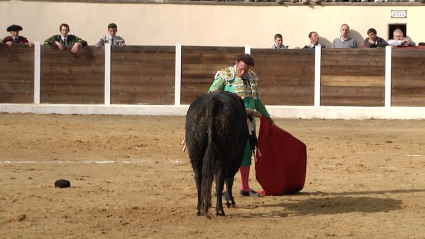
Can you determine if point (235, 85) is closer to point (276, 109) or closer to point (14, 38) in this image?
point (276, 109)

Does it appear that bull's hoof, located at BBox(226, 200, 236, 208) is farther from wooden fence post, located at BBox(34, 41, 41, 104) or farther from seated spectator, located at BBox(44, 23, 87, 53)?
wooden fence post, located at BBox(34, 41, 41, 104)

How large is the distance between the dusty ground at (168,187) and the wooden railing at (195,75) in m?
1.83

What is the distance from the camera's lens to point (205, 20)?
1598 cm

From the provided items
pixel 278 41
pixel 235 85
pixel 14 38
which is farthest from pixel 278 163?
pixel 14 38

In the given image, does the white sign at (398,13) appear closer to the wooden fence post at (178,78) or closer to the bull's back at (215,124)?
the wooden fence post at (178,78)

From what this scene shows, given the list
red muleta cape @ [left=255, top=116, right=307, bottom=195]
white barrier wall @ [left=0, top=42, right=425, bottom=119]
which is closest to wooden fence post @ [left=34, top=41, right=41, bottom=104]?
white barrier wall @ [left=0, top=42, right=425, bottom=119]

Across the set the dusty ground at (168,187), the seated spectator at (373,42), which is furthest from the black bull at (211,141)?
the seated spectator at (373,42)

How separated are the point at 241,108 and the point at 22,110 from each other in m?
8.61

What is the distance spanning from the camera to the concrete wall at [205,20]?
15.7 m

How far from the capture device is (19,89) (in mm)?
14062

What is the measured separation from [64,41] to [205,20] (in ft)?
9.99

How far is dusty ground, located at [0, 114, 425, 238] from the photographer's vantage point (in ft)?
17.7

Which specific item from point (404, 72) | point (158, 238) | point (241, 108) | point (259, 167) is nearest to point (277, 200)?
point (259, 167)

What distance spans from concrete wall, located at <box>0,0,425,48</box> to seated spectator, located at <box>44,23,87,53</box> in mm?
1863
